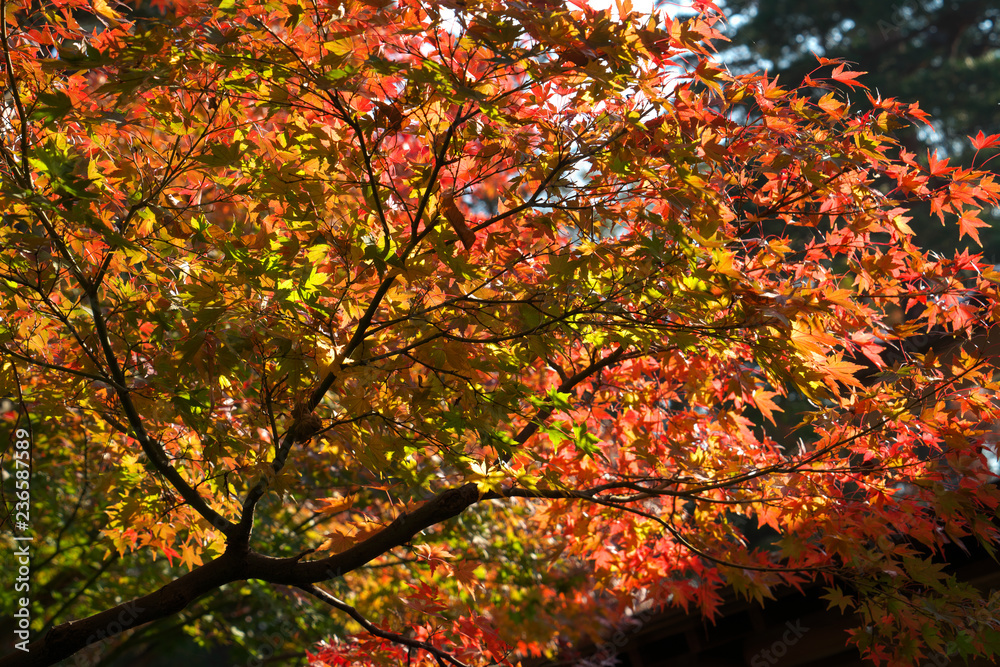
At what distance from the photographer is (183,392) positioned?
267 centimetres

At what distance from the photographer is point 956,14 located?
16.9m

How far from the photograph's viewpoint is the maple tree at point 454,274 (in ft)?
8.07

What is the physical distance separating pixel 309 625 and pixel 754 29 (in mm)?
18023

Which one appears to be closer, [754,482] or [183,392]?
[183,392]

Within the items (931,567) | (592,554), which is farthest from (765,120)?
(592,554)

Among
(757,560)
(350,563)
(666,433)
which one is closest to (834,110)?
(666,433)

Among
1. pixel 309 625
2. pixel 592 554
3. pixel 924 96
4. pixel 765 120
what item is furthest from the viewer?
pixel 924 96

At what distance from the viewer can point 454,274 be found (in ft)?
8.56

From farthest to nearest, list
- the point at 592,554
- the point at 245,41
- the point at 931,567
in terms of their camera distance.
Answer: the point at 592,554, the point at 931,567, the point at 245,41

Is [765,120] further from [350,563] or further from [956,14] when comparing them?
[956,14]

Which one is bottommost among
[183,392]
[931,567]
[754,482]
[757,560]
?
[931,567]

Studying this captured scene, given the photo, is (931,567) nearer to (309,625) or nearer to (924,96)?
(309,625)

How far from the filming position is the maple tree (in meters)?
2.46

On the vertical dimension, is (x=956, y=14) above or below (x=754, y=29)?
below
